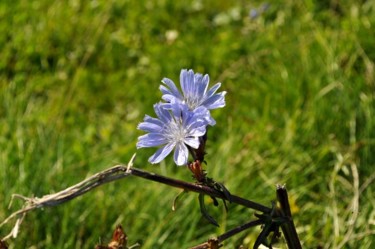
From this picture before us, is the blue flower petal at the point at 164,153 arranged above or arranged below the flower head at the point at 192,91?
below

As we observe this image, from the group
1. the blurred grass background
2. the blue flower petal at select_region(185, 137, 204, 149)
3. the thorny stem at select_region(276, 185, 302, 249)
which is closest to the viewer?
the blue flower petal at select_region(185, 137, 204, 149)

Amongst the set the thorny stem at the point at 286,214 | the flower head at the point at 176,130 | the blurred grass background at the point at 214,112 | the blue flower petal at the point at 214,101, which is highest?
the blurred grass background at the point at 214,112

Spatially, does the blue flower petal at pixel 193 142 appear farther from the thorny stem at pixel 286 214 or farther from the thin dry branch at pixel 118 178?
the thorny stem at pixel 286 214

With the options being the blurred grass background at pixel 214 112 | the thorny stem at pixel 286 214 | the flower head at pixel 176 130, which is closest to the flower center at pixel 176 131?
the flower head at pixel 176 130

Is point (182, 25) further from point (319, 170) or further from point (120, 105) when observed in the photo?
point (319, 170)

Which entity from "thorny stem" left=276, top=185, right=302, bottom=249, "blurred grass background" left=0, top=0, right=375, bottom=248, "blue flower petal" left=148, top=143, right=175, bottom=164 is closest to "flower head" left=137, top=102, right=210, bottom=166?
"blue flower petal" left=148, top=143, right=175, bottom=164

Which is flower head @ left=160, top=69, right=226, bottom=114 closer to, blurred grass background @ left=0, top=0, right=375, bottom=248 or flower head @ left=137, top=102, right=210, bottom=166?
flower head @ left=137, top=102, right=210, bottom=166
